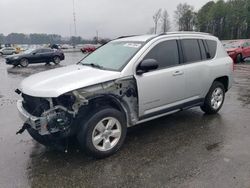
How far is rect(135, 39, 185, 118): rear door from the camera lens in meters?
4.29

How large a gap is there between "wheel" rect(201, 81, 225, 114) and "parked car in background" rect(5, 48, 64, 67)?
17583mm

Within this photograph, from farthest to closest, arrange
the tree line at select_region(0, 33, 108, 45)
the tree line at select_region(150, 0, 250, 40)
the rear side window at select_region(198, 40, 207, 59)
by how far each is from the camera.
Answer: the tree line at select_region(0, 33, 108, 45) → the tree line at select_region(150, 0, 250, 40) → the rear side window at select_region(198, 40, 207, 59)

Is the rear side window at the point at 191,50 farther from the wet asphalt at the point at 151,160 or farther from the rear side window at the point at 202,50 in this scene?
the wet asphalt at the point at 151,160

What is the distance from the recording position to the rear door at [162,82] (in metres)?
4.29

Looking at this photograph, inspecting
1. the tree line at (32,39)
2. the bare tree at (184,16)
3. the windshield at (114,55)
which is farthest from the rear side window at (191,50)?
the tree line at (32,39)

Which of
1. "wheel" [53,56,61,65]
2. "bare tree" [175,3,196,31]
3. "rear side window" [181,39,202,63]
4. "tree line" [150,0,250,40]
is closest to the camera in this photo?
"rear side window" [181,39,202,63]

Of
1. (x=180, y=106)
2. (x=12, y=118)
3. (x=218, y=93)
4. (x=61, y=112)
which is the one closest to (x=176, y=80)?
(x=180, y=106)

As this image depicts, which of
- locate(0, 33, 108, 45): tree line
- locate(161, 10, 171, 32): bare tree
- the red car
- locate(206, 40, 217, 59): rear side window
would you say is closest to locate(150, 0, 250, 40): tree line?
locate(161, 10, 171, 32): bare tree

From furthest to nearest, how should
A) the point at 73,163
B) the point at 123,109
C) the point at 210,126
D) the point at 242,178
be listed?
the point at 210,126 < the point at 123,109 < the point at 73,163 < the point at 242,178

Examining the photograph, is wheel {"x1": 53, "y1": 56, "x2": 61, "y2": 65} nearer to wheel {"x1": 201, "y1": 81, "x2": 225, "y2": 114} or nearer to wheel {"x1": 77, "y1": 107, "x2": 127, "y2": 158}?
wheel {"x1": 201, "y1": 81, "x2": 225, "y2": 114}

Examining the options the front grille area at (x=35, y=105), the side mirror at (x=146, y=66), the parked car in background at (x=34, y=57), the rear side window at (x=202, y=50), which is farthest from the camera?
the parked car in background at (x=34, y=57)

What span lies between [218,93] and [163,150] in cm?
251

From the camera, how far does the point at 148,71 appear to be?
14.3 feet

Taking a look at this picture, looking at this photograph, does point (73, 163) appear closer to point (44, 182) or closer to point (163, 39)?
point (44, 182)
